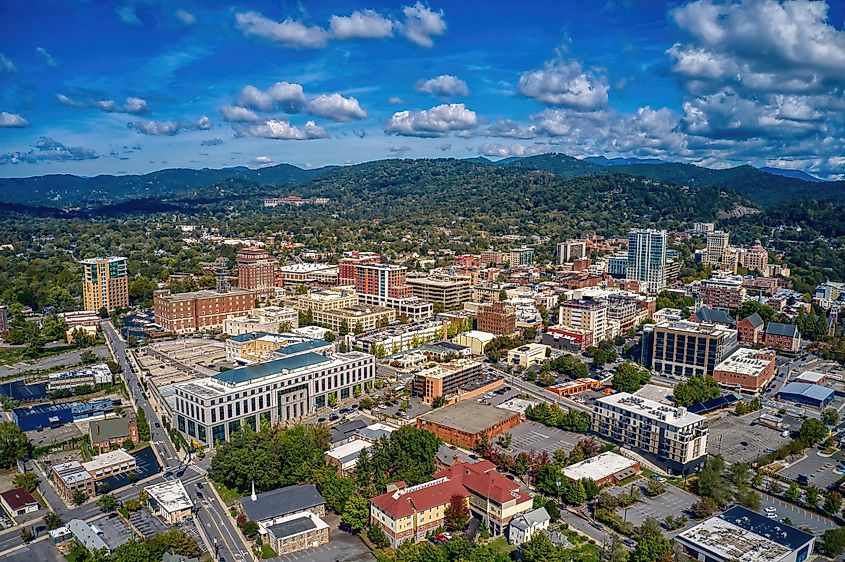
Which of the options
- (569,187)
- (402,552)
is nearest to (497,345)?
(402,552)

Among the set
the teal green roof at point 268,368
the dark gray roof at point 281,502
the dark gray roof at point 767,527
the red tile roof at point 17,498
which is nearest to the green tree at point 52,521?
the red tile roof at point 17,498

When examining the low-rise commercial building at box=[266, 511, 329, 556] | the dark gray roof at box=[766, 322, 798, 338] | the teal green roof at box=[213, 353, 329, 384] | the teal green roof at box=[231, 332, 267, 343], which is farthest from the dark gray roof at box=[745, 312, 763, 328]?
the low-rise commercial building at box=[266, 511, 329, 556]

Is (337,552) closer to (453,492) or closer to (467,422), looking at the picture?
(453,492)

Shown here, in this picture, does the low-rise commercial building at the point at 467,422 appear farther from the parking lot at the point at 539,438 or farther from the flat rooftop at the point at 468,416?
the parking lot at the point at 539,438

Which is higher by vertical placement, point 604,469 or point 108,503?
point 604,469

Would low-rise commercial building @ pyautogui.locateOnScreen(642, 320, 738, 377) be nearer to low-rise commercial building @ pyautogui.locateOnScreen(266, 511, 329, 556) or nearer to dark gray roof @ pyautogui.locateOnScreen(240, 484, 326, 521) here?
dark gray roof @ pyautogui.locateOnScreen(240, 484, 326, 521)

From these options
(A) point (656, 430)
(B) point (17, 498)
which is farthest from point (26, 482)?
(A) point (656, 430)
